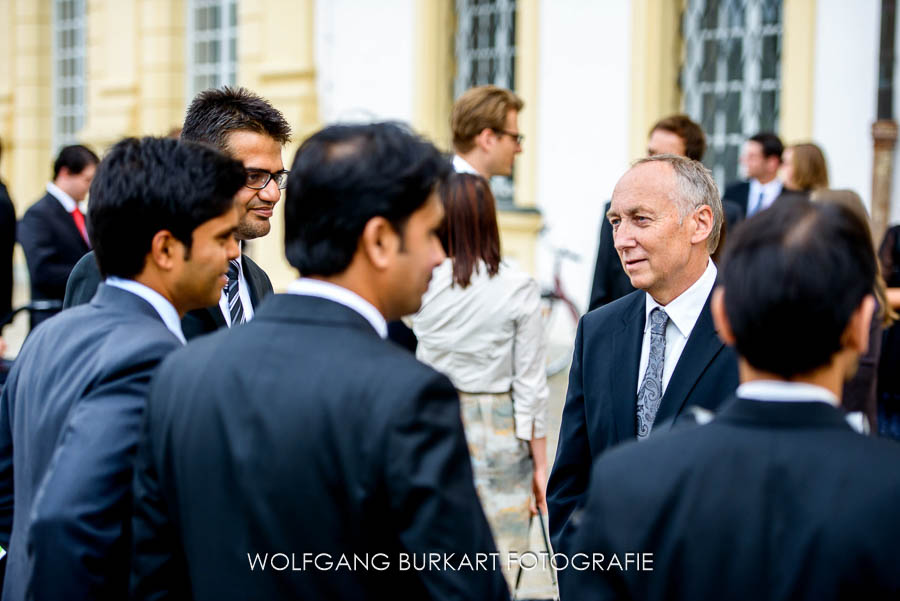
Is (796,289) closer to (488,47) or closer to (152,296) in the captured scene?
(152,296)

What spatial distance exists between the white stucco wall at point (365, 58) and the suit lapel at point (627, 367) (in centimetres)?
952

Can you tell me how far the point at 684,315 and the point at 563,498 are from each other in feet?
1.89

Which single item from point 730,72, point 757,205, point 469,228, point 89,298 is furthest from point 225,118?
point 730,72

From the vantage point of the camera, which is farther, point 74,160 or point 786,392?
point 74,160

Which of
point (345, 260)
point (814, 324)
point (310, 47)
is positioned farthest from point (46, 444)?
point (310, 47)

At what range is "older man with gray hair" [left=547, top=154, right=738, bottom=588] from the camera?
2.90 meters

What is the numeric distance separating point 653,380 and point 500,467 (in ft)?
4.84

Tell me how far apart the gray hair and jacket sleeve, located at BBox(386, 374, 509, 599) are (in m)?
1.54

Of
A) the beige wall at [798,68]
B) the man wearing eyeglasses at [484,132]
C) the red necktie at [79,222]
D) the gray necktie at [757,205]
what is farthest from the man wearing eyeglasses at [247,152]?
the beige wall at [798,68]

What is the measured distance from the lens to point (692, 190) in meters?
3.23

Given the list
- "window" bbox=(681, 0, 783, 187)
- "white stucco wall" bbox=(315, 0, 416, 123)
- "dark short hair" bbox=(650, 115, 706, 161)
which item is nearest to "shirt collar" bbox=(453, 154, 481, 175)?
"dark short hair" bbox=(650, 115, 706, 161)

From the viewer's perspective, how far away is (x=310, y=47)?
43.2ft

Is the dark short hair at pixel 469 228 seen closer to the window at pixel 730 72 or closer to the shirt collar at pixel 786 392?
the shirt collar at pixel 786 392

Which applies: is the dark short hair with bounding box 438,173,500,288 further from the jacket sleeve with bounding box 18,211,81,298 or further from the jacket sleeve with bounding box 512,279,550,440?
the jacket sleeve with bounding box 18,211,81,298
